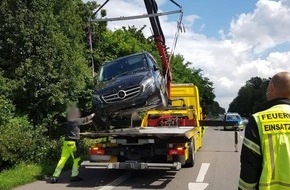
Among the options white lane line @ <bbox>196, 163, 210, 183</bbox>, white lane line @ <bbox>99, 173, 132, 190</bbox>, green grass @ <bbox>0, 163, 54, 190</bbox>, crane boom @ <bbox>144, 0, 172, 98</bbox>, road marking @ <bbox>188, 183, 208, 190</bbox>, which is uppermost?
crane boom @ <bbox>144, 0, 172, 98</bbox>

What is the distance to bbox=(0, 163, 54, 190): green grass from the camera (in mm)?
9250

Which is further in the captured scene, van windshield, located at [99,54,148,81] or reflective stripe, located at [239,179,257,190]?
van windshield, located at [99,54,148,81]

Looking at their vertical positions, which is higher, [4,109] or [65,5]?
[65,5]

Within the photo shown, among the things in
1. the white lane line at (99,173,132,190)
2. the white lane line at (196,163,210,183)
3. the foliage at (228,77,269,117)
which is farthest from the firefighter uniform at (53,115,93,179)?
the foliage at (228,77,269,117)

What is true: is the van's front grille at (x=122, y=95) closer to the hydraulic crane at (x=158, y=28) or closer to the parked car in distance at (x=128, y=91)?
the parked car in distance at (x=128, y=91)

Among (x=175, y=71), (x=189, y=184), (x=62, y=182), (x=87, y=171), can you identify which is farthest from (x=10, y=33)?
(x=175, y=71)

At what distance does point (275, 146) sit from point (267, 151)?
0.07 m

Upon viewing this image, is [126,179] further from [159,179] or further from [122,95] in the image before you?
[122,95]

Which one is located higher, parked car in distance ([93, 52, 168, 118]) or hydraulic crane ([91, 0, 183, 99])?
hydraulic crane ([91, 0, 183, 99])

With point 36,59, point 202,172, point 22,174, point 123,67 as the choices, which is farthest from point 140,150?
point 36,59

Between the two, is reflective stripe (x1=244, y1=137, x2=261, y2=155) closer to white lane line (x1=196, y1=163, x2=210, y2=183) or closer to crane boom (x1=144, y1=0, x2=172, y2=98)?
white lane line (x1=196, y1=163, x2=210, y2=183)

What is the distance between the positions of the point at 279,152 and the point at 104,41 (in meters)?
30.1

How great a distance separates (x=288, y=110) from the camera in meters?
3.14

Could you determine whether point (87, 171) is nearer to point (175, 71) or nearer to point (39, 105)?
point (39, 105)
